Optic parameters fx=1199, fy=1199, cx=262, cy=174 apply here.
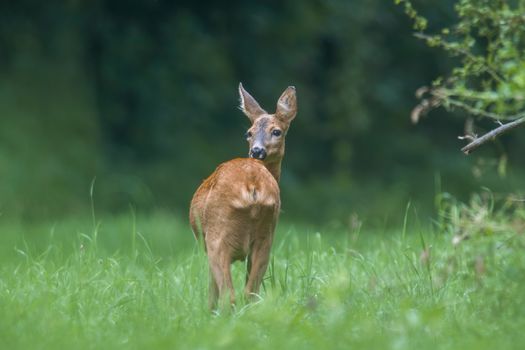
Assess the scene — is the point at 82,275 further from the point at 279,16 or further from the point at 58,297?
the point at 279,16

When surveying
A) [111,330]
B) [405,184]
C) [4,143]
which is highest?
[111,330]

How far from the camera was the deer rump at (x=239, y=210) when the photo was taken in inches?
229

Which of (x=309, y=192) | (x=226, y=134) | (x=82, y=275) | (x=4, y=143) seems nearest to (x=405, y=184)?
(x=309, y=192)

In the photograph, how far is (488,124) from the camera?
18.7 metres

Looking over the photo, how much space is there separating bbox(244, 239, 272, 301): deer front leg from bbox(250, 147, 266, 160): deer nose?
960mm

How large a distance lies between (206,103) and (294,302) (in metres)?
10.3

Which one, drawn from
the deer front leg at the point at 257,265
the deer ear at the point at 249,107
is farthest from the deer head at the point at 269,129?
the deer front leg at the point at 257,265

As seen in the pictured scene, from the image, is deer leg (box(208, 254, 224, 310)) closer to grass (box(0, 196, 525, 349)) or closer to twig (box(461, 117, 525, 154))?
grass (box(0, 196, 525, 349))

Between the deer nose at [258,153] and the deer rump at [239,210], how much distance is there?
784 mm

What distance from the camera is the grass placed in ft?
15.5

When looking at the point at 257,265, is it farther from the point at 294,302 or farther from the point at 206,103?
the point at 206,103

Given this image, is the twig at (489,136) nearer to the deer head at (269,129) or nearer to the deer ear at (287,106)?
the deer head at (269,129)

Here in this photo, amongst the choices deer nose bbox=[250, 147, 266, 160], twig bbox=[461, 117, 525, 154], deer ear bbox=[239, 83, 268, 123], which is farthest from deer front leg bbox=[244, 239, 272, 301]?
deer ear bbox=[239, 83, 268, 123]

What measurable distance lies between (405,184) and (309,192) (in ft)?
5.20
